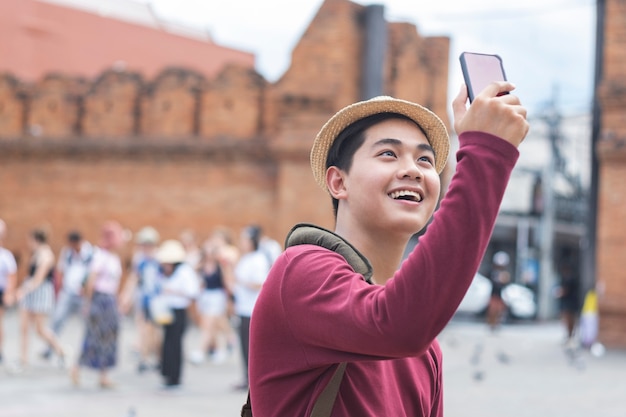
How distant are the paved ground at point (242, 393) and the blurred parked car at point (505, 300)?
8844mm

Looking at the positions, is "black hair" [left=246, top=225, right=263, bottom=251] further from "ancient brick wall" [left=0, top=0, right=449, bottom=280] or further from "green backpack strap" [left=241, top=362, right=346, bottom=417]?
"green backpack strap" [left=241, top=362, right=346, bottom=417]

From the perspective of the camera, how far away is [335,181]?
2.33m

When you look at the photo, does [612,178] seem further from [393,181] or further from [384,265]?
[393,181]

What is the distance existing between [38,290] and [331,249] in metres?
10.4

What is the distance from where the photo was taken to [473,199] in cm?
170

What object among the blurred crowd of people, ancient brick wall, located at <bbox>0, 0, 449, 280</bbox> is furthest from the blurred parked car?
the blurred crowd of people

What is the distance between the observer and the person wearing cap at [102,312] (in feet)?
34.9

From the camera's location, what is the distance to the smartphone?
188cm

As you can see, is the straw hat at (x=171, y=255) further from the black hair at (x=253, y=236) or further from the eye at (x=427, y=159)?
the eye at (x=427, y=159)

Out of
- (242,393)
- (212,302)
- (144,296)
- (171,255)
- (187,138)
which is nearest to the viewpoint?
(242,393)

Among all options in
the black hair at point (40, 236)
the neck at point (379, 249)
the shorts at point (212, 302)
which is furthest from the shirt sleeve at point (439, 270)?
the shorts at point (212, 302)

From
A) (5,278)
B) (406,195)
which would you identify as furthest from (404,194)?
(5,278)

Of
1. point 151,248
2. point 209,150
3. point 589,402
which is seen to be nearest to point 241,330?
point 151,248

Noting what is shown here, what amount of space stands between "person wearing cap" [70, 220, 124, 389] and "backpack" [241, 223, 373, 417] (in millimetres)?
8722
